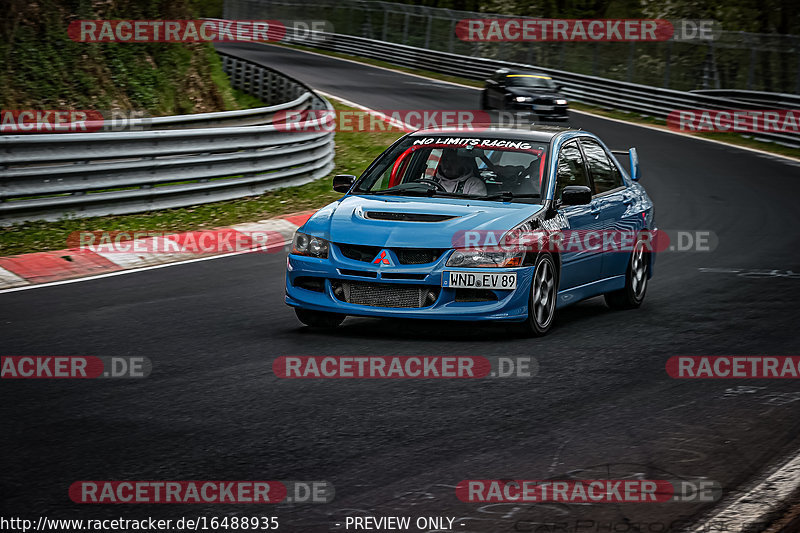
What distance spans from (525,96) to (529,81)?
116 centimetres

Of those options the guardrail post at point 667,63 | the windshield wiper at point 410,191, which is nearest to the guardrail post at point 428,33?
the guardrail post at point 667,63

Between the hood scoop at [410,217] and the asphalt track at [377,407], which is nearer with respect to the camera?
the asphalt track at [377,407]

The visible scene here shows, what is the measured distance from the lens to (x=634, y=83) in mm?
40438

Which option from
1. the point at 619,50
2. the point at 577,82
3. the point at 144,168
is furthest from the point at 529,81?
the point at 144,168

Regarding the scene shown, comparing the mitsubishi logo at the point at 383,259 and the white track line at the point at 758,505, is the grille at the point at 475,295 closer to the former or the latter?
the mitsubishi logo at the point at 383,259

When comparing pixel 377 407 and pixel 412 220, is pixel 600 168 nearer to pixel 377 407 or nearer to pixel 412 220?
pixel 412 220

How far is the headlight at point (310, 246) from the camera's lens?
8442mm

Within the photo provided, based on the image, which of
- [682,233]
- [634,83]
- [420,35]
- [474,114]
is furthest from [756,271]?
[420,35]

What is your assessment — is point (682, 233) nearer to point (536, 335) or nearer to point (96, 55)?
point (536, 335)

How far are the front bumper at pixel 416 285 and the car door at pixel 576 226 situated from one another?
87cm

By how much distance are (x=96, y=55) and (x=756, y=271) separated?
1222 cm

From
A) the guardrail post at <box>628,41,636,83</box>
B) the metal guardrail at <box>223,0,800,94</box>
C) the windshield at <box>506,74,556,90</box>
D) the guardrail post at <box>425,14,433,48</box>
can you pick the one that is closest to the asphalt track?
the windshield at <box>506,74,556,90</box>

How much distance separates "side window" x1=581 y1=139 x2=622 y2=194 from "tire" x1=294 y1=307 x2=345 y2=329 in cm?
268

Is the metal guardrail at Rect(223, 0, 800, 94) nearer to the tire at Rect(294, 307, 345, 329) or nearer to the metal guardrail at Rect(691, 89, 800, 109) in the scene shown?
the metal guardrail at Rect(691, 89, 800, 109)
